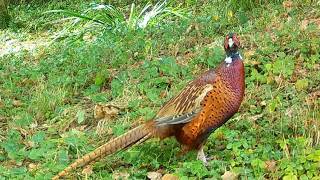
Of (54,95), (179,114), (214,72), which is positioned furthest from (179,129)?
(54,95)

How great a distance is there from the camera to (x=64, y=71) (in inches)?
324

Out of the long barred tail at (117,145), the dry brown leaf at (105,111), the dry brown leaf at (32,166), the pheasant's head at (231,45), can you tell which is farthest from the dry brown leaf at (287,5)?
the dry brown leaf at (32,166)

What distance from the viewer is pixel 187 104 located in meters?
4.54

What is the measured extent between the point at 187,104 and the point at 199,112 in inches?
5.0

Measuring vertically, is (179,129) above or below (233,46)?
below

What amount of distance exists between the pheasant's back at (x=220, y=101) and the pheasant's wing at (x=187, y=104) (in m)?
0.04

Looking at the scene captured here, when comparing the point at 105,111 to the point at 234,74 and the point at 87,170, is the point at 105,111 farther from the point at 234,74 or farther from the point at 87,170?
the point at 234,74

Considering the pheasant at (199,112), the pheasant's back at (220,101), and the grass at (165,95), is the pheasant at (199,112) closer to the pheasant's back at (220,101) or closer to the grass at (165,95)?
the pheasant's back at (220,101)

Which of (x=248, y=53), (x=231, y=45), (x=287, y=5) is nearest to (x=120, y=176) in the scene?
(x=231, y=45)

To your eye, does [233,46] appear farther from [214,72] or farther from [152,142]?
[152,142]

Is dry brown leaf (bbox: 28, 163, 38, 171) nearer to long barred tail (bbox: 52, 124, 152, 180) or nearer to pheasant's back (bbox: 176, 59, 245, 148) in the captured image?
long barred tail (bbox: 52, 124, 152, 180)

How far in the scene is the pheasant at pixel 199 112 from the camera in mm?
4449

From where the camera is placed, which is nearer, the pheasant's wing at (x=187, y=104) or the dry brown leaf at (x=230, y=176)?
the dry brown leaf at (x=230, y=176)

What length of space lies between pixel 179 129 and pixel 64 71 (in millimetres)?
3949
